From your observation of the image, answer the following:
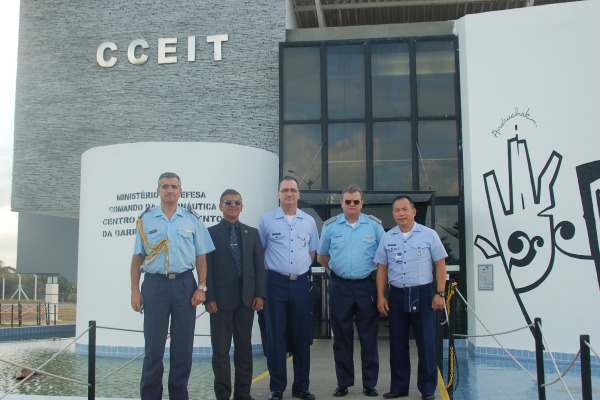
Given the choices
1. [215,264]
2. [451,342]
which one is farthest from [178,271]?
[451,342]

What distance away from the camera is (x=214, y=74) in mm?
13516

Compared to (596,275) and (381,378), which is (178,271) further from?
(596,275)

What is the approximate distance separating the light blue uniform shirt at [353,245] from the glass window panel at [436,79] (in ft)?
21.7

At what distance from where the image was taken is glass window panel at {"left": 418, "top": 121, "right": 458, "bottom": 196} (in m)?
11.5

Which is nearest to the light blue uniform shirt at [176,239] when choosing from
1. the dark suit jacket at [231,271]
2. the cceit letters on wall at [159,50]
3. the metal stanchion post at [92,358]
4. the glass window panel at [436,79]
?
the dark suit jacket at [231,271]

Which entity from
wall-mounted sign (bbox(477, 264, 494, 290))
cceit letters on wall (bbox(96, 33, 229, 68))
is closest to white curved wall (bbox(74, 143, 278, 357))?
wall-mounted sign (bbox(477, 264, 494, 290))

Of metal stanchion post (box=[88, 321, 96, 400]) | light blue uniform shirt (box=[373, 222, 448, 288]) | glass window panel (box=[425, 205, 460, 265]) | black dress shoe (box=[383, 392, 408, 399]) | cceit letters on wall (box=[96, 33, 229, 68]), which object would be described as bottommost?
black dress shoe (box=[383, 392, 408, 399])

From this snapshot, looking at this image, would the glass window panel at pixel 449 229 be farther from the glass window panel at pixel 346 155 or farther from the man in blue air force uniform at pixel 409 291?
the man in blue air force uniform at pixel 409 291

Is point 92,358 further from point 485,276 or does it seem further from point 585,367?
point 485,276

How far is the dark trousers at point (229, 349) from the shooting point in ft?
16.5

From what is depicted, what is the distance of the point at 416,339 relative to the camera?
5398 millimetres
